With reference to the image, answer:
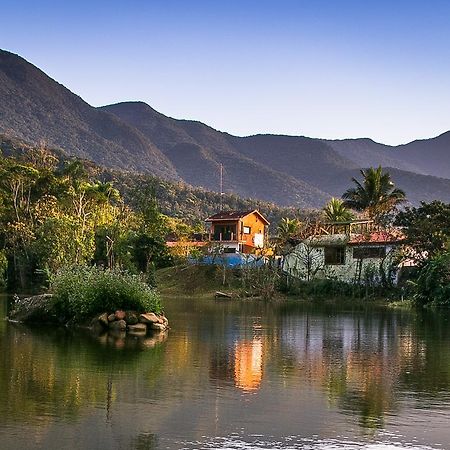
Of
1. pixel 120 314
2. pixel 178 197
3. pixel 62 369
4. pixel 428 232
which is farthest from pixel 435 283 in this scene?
pixel 178 197

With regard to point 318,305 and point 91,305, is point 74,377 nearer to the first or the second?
point 91,305

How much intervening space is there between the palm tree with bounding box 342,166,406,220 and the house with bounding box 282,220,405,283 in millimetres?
5659

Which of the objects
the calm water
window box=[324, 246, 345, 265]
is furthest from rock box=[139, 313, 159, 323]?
window box=[324, 246, 345, 265]

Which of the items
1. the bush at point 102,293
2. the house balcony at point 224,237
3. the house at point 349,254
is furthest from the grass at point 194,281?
the bush at point 102,293

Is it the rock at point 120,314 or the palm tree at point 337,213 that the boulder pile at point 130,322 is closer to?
the rock at point 120,314

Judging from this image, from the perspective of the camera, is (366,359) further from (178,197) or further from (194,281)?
(178,197)

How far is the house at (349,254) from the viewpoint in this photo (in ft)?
178

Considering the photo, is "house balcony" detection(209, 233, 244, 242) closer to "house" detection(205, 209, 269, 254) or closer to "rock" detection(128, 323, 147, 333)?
"house" detection(205, 209, 269, 254)

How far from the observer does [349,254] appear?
188ft

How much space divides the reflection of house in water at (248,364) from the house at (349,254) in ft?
103

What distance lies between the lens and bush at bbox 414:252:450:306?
44.2m

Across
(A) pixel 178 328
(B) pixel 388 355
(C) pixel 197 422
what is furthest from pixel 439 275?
(C) pixel 197 422

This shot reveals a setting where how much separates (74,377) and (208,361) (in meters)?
3.94

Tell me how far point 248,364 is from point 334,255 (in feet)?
133
